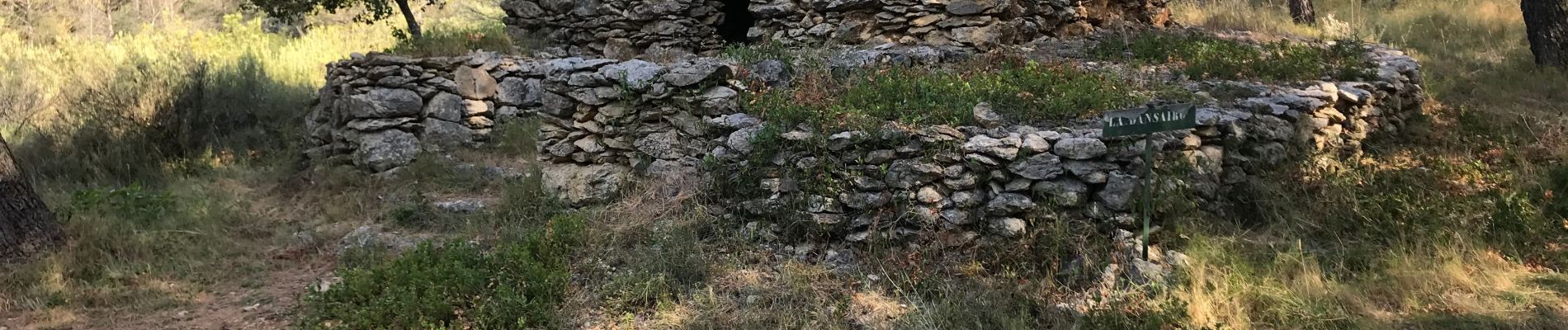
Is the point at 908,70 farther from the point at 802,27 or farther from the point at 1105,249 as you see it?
the point at 1105,249

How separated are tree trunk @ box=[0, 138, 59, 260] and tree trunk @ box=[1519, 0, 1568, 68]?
11787 mm

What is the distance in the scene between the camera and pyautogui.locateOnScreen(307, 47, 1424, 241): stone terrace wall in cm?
464

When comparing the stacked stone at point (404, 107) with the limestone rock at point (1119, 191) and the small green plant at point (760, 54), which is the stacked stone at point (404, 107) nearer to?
the small green plant at point (760, 54)

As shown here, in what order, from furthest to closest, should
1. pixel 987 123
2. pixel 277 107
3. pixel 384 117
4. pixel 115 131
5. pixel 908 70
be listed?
1. pixel 277 107
2. pixel 115 131
3. pixel 384 117
4. pixel 908 70
5. pixel 987 123

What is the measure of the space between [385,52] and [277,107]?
2.74m

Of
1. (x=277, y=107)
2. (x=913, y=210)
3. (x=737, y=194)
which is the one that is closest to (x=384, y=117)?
(x=277, y=107)

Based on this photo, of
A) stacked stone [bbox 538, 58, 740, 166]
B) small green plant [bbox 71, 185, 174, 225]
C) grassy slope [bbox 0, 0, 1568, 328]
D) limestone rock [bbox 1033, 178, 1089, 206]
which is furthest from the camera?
small green plant [bbox 71, 185, 174, 225]

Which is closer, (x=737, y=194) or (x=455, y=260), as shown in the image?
(x=455, y=260)

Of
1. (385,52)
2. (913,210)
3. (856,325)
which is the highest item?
(385,52)

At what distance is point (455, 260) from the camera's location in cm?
468

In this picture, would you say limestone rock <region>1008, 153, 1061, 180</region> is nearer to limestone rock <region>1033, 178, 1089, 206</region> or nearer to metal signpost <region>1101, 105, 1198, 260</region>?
limestone rock <region>1033, 178, 1089, 206</region>

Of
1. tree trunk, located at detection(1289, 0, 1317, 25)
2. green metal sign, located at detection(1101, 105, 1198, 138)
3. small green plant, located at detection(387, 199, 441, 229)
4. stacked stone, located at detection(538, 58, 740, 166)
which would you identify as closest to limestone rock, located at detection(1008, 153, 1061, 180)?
green metal sign, located at detection(1101, 105, 1198, 138)

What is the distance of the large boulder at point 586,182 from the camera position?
600 cm

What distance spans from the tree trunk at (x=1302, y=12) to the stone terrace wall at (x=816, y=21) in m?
3.76
